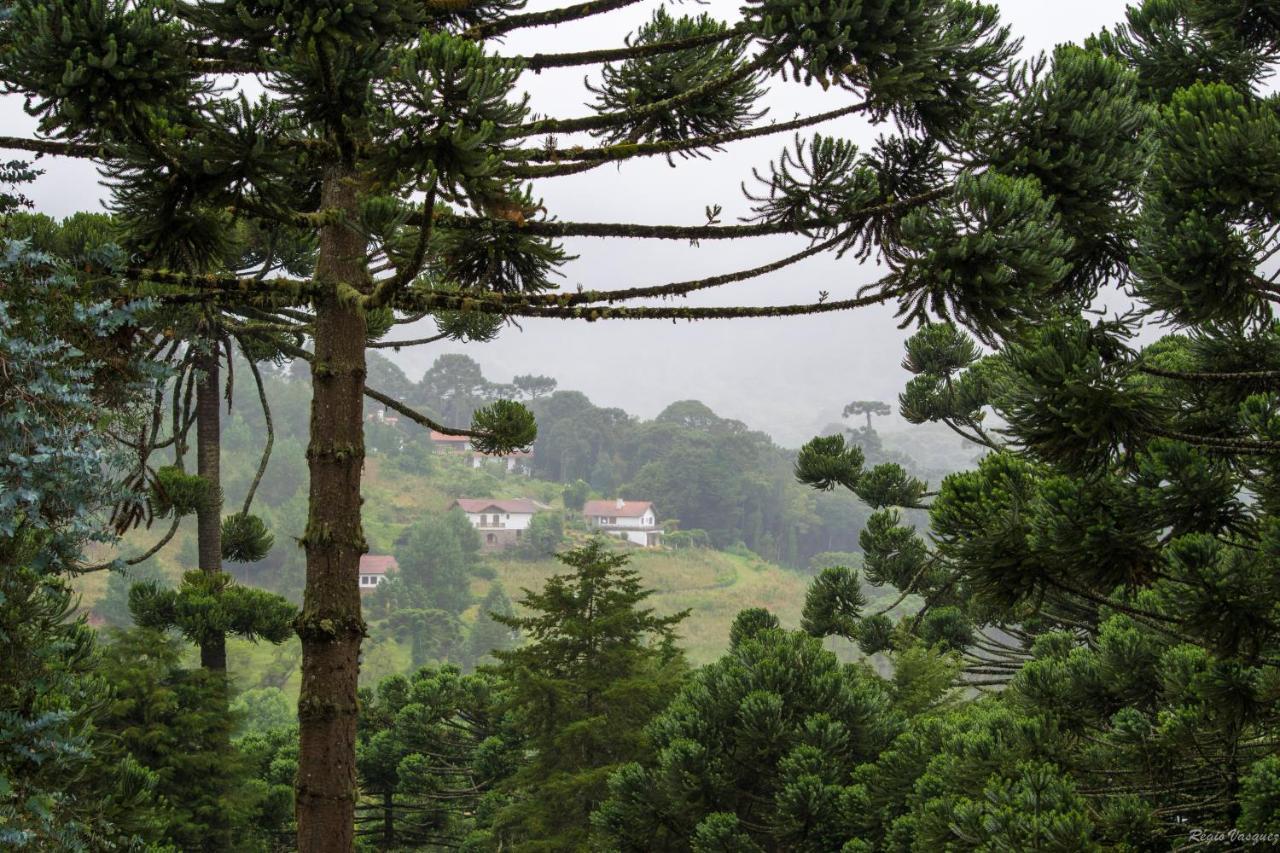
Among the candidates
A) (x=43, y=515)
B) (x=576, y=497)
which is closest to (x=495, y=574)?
(x=576, y=497)

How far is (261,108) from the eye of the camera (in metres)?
4.35

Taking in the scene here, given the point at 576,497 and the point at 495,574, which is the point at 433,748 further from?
the point at 576,497

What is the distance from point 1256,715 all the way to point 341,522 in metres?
4.88

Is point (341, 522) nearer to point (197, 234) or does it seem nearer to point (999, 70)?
point (197, 234)

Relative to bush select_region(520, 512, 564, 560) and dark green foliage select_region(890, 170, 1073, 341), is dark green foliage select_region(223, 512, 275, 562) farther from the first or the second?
bush select_region(520, 512, 564, 560)

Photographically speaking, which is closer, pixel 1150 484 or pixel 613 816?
pixel 1150 484

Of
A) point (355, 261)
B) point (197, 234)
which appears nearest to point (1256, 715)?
point (355, 261)

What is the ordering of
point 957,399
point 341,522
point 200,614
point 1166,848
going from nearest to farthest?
point 341,522 → point 1166,848 → point 200,614 → point 957,399

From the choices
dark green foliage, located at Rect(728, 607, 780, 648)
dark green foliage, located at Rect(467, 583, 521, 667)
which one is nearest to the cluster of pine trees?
dark green foliage, located at Rect(728, 607, 780, 648)

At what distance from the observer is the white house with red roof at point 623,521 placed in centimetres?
8100

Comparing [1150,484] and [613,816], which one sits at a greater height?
[1150,484]

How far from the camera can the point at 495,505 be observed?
7906cm

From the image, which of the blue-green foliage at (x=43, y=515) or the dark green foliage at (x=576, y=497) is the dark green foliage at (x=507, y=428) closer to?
the blue-green foliage at (x=43, y=515)

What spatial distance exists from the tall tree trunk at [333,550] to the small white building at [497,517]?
239ft
